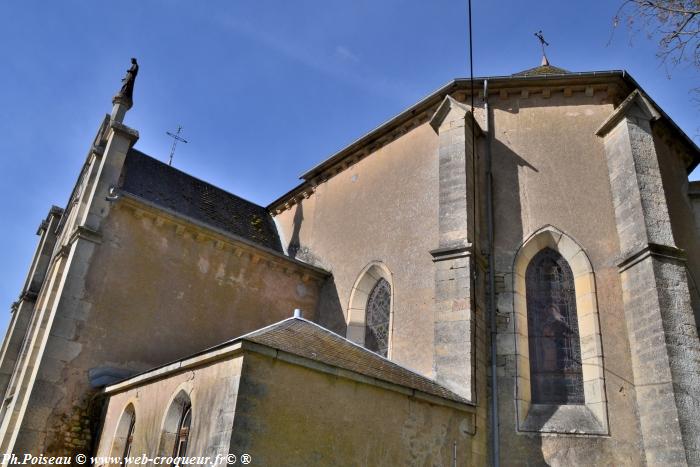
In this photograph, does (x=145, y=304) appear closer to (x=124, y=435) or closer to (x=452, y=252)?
(x=124, y=435)

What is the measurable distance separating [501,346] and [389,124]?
553 cm

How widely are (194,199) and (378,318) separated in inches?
220

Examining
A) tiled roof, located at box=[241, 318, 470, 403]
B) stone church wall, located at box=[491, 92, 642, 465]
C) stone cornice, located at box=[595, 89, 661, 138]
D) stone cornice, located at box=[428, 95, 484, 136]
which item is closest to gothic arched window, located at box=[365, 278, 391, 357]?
stone church wall, located at box=[491, 92, 642, 465]

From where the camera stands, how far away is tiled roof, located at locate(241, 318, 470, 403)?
6391mm

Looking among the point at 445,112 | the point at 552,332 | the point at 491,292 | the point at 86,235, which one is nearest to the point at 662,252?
the point at 552,332

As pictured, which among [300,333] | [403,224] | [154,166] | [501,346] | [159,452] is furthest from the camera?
[154,166]

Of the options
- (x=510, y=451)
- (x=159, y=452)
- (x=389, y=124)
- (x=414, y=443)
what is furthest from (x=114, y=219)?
(x=510, y=451)

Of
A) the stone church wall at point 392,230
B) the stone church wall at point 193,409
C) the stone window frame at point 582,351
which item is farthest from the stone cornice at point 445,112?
the stone church wall at point 193,409

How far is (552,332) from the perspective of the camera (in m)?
8.88

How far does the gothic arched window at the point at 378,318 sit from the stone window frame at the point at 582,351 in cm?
257

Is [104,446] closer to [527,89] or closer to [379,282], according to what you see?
[379,282]

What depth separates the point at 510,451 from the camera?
26.0ft

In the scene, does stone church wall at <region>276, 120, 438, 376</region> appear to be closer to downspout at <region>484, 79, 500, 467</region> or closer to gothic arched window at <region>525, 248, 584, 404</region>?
downspout at <region>484, 79, 500, 467</region>

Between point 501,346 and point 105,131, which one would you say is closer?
point 501,346
